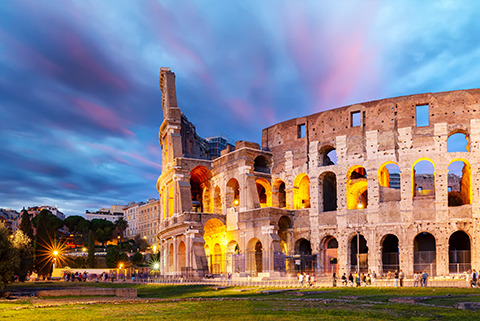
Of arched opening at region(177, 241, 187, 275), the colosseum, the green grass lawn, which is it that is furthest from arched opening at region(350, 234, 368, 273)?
the green grass lawn

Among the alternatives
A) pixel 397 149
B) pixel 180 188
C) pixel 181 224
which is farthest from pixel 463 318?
pixel 180 188

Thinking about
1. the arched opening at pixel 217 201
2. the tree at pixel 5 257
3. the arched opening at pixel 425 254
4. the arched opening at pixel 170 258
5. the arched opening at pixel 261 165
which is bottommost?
the arched opening at pixel 170 258

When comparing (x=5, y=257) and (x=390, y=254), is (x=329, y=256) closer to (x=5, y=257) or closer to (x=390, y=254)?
(x=390, y=254)

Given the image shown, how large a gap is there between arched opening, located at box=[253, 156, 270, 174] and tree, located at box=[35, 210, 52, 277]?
28.2 metres

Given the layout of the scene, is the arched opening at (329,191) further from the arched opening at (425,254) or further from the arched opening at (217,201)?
the arched opening at (217,201)

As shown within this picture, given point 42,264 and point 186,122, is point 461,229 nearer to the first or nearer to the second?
point 186,122

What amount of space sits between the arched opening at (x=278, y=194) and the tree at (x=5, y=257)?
86.6ft

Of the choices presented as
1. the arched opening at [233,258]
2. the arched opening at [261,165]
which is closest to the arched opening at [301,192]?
the arched opening at [261,165]

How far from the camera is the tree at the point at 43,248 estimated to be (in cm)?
5794

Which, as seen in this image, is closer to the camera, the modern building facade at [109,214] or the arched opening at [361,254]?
the arched opening at [361,254]

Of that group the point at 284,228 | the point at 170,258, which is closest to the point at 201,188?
the point at 170,258

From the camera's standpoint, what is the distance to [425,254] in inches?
1481

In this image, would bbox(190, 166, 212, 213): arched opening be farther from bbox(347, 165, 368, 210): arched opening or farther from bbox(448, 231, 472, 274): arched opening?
bbox(448, 231, 472, 274): arched opening

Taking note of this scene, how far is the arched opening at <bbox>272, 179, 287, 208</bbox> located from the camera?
47.9 metres
